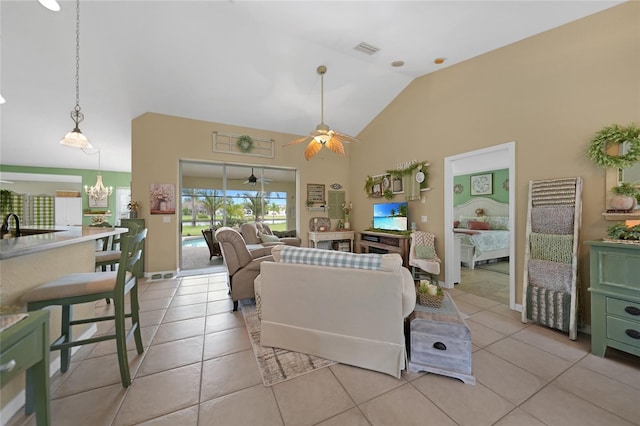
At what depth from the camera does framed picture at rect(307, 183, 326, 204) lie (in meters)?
5.81

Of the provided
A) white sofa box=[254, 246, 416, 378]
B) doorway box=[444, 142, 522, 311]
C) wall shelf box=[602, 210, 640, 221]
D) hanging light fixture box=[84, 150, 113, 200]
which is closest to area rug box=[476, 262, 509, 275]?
doorway box=[444, 142, 522, 311]

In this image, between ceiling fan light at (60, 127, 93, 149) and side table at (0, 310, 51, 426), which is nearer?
side table at (0, 310, 51, 426)

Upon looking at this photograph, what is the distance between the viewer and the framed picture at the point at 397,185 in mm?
4607

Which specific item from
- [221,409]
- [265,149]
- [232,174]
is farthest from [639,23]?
[232,174]

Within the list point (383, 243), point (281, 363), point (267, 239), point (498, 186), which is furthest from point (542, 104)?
point (267, 239)

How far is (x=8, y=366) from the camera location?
0.82 metres

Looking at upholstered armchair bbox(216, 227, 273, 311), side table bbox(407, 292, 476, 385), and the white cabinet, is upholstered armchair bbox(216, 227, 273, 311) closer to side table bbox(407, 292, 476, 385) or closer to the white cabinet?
side table bbox(407, 292, 476, 385)

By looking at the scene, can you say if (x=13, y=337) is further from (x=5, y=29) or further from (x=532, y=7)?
(x=532, y=7)

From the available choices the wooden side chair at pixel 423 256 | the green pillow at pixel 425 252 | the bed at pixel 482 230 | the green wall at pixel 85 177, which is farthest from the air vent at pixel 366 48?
the green wall at pixel 85 177

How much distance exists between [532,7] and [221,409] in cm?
468

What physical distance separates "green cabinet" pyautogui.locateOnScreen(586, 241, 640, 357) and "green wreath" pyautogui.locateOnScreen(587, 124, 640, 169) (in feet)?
2.68

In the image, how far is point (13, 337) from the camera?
2.75 ft

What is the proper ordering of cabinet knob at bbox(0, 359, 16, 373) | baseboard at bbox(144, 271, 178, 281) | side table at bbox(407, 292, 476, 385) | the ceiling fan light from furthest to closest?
baseboard at bbox(144, 271, 178, 281) < the ceiling fan light < side table at bbox(407, 292, 476, 385) < cabinet knob at bbox(0, 359, 16, 373)

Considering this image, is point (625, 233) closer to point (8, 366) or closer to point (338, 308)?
point (338, 308)
